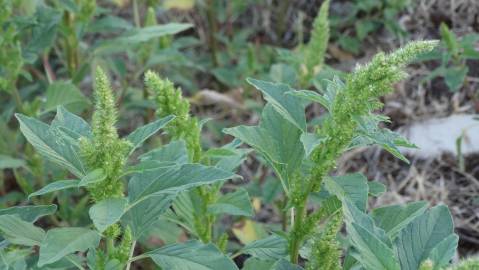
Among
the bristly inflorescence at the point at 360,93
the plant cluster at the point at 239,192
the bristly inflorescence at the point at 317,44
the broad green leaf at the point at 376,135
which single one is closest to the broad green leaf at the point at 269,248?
the plant cluster at the point at 239,192

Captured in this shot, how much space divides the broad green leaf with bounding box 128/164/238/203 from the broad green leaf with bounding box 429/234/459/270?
0.42m

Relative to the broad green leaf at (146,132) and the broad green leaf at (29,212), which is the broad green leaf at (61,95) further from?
the broad green leaf at (146,132)

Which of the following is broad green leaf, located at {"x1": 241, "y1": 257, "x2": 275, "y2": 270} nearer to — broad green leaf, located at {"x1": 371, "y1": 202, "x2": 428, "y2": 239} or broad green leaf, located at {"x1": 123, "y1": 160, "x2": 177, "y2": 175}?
broad green leaf, located at {"x1": 371, "y1": 202, "x2": 428, "y2": 239}

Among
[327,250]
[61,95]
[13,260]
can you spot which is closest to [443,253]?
[327,250]

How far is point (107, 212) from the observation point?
131 cm

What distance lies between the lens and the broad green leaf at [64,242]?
1289 mm

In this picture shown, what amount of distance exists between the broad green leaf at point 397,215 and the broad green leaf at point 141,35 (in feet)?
4.12

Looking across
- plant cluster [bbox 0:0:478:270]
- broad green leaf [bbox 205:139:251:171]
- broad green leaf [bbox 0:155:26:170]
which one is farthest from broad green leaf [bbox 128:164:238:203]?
broad green leaf [bbox 0:155:26:170]

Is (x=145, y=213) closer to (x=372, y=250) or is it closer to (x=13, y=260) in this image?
(x=13, y=260)

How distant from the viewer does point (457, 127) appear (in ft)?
9.29

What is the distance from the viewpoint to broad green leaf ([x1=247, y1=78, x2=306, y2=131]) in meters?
1.54

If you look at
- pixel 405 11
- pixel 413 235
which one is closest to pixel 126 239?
pixel 413 235

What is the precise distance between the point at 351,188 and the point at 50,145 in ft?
2.25

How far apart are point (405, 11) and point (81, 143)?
2613mm
